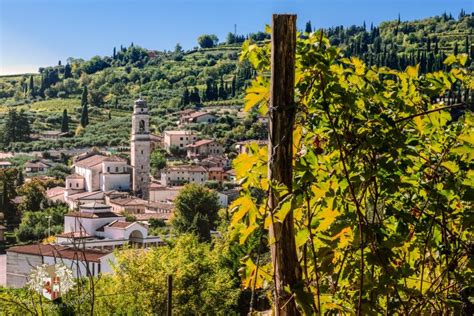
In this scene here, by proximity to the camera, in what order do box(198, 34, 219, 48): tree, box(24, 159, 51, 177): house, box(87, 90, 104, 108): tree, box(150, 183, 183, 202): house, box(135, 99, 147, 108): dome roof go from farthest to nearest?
box(198, 34, 219, 48): tree → box(87, 90, 104, 108): tree → box(24, 159, 51, 177): house → box(135, 99, 147, 108): dome roof → box(150, 183, 183, 202): house

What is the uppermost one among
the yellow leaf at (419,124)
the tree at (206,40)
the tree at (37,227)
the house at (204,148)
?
the tree at (206,40)

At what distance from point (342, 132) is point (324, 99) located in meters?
0.11

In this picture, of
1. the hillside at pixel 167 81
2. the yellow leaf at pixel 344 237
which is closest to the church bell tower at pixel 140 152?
the hillside at pixel 167 81

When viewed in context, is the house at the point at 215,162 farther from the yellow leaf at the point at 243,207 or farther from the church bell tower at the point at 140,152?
the yellow leaf at the point at 243,207

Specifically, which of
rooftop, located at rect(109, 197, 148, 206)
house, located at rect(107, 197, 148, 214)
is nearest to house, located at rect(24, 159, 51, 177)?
rooftop, located at rect(109, 197, 148, 206)

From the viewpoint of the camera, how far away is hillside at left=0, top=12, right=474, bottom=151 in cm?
4584

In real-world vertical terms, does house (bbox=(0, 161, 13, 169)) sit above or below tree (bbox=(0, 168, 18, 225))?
above

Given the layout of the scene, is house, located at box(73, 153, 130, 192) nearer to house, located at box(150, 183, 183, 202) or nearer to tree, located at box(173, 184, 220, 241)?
house, located at box(150, 183, 183, 202)

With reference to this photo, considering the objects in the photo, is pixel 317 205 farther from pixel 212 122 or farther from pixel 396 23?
pixel 396 23

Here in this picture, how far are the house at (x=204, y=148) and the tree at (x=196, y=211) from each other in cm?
1795

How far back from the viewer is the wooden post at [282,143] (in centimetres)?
118

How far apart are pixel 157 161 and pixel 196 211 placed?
1793cm

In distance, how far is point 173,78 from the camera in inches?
2608

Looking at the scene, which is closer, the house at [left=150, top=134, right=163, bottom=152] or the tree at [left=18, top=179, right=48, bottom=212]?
the tree at [left=18, top=179, right=48, bottom=212]
